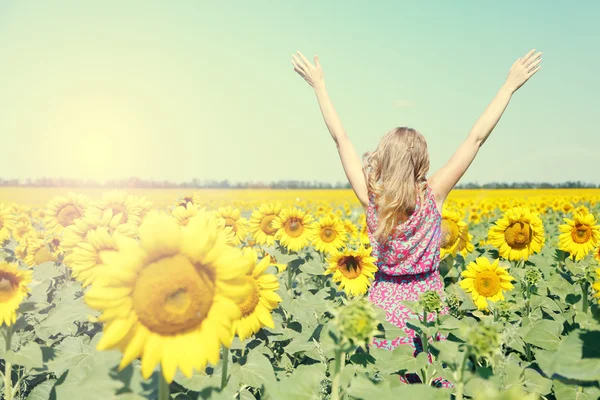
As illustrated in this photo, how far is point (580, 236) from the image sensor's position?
6328 millimetres

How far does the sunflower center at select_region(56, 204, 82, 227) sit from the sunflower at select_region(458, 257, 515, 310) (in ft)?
13.2

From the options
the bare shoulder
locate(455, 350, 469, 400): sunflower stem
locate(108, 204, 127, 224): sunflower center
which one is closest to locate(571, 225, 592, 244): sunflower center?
the bare shoulder

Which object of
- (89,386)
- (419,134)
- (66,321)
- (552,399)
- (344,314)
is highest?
(419,134)

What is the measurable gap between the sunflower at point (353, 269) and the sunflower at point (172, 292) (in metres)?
3.10

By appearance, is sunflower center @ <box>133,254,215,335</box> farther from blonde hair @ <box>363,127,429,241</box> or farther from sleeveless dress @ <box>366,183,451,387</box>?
sleeveless dress @ <box>366,183,451,387</box>

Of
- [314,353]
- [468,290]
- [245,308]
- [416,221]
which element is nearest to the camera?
[245,308]

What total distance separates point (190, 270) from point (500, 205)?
58.6 feet

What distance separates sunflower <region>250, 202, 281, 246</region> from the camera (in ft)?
21.1

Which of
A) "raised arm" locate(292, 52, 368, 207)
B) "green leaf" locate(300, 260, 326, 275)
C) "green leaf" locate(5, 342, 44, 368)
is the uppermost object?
"raised arm" locate(292, 52, 368, 207)

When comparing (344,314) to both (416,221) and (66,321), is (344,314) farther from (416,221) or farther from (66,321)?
(416,221)

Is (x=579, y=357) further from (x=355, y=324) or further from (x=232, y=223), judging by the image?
(x=232, y=223)

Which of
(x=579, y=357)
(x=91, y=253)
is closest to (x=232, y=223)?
(x=91, y=253)

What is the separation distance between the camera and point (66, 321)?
3078mm

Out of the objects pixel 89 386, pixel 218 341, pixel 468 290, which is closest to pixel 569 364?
pixel 218 341
